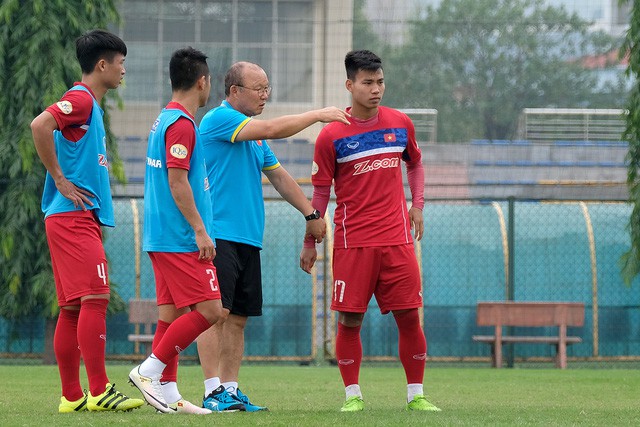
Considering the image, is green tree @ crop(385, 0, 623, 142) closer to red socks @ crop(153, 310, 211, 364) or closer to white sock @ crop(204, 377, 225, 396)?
white sock @ crop(204, 377, 225, 396)

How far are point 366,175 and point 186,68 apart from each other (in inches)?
51.7

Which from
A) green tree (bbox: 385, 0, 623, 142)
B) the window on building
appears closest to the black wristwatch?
the window on building

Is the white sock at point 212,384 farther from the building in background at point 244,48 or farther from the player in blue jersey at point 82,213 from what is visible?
the building in background at point 244,48

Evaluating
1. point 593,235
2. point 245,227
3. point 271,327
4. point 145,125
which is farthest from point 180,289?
point 145,125

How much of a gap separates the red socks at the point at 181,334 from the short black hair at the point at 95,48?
5.15 ft

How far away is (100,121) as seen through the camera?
276 inches

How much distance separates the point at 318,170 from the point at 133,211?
30.9 ft

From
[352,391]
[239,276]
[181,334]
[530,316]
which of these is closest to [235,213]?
[239,276]

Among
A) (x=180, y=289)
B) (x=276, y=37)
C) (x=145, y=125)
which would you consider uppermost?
(x=276, y=37)

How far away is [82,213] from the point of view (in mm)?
6816

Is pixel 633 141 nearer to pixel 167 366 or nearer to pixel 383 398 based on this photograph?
pixel 383 398

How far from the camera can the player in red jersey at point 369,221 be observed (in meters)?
7.40

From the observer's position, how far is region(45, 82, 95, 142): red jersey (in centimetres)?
672

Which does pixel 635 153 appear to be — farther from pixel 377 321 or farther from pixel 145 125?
pixel 145 125
